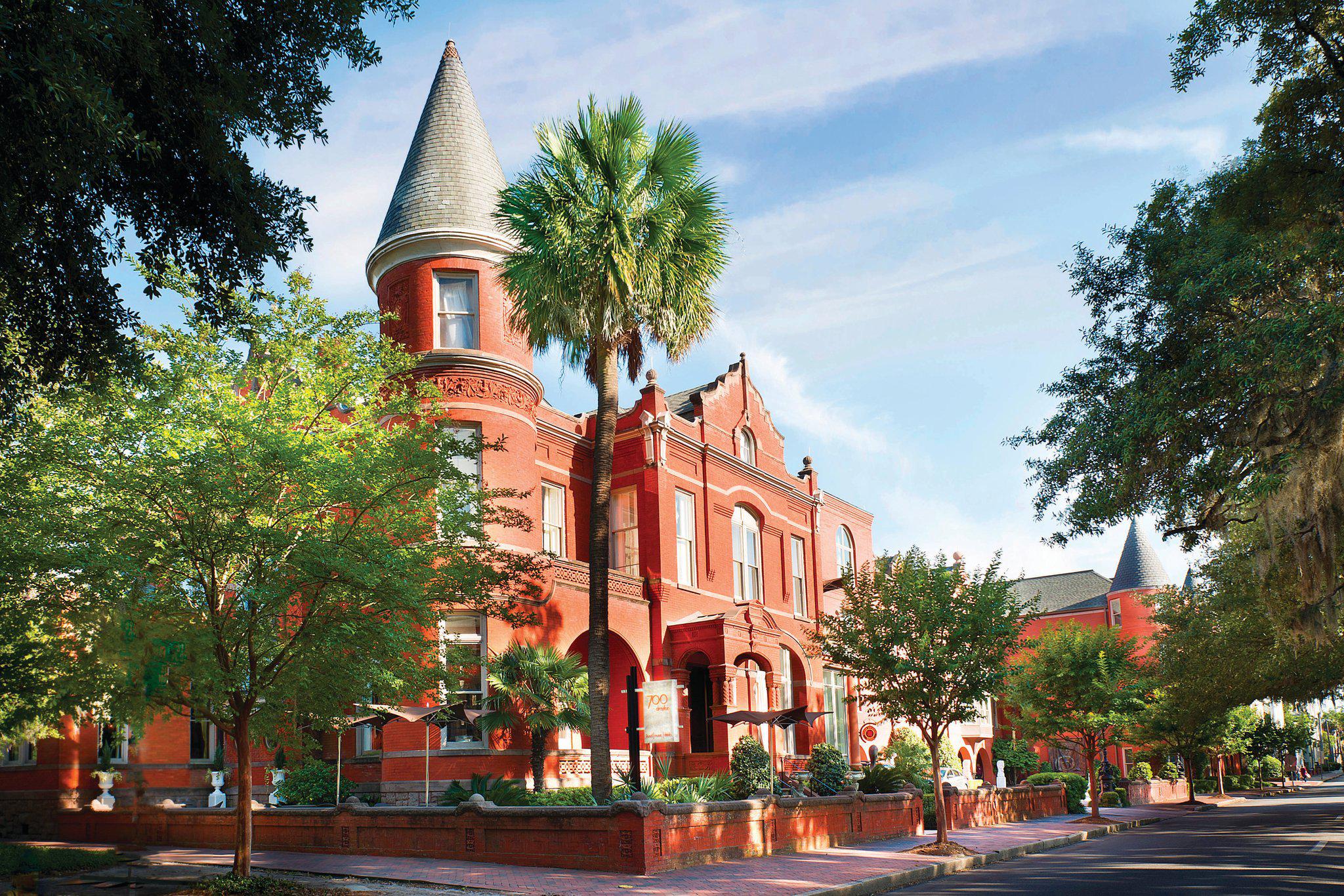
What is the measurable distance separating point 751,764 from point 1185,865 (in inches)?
425

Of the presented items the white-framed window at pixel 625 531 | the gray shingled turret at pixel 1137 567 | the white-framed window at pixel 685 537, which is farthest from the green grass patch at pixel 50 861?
the gray shingled turret at pixel 1137 567

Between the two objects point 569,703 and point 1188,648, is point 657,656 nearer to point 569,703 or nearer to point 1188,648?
point 569,703

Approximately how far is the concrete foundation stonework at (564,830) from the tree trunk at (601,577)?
1.20m

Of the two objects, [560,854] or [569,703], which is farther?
[569,703]

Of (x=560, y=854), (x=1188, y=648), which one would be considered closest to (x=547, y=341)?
(x=560, y=854)

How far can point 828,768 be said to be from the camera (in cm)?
2622

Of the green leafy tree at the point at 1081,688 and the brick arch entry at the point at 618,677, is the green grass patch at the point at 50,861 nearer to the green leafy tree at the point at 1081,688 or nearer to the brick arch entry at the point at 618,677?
the brick arch entry at the point at 618,677

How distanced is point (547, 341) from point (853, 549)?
84.2ft

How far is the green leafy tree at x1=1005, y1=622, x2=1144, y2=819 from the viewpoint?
3328 cm

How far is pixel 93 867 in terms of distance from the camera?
18.7 m

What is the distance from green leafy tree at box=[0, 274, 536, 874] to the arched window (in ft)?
86.0

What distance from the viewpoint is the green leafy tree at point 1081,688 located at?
1310 inches

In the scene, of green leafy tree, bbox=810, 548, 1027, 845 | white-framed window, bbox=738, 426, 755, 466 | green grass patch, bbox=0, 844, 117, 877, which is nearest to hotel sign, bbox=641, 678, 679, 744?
green leafy tree, bbox=810, 548, 1027, 845

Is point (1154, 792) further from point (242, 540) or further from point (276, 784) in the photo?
point (242, 540)
